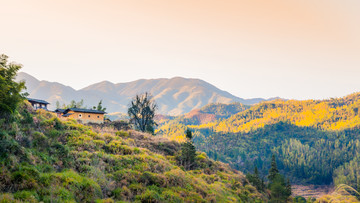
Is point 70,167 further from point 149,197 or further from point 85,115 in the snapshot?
point 85,115

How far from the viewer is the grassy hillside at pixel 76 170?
11578 mm

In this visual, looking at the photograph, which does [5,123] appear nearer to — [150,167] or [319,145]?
[150,167]

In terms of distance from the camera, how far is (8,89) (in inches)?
608

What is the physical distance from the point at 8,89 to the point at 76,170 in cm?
677

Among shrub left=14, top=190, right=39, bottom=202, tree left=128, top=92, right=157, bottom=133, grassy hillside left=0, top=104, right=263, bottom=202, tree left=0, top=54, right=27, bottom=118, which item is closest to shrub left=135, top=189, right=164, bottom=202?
grassy hillside left=0, top=104, right=263, bottom=202

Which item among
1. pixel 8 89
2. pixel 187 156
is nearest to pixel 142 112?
pixel 187 156

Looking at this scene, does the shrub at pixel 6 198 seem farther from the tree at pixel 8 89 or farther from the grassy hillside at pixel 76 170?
the tree at pixel 8 89

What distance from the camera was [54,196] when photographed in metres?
11.3

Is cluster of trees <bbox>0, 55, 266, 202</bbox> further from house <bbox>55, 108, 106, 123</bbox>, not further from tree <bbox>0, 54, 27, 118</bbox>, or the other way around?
house <bbox>55, 108, 106, 123</bbox>

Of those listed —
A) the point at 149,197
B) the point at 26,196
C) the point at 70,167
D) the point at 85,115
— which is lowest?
the point at 149,197

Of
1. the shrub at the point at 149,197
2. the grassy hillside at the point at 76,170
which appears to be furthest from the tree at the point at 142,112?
the shrub at the point at 149,197

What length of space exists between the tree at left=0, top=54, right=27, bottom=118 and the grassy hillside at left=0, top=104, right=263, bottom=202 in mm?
978

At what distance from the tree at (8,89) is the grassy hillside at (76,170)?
98 cm

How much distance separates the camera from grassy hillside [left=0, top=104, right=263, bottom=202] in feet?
38.0
